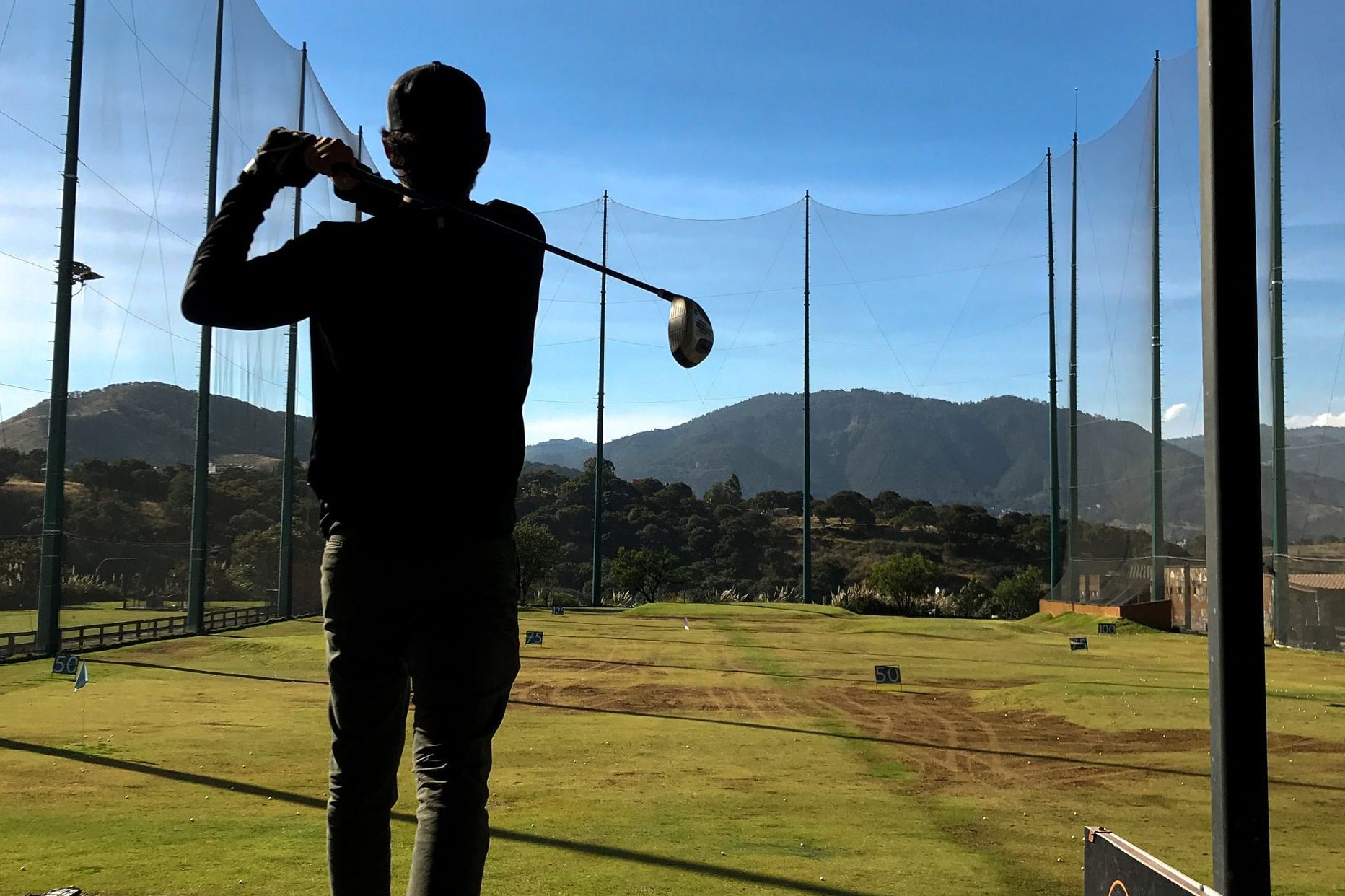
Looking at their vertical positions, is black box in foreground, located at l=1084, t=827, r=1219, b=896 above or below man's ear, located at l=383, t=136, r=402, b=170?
below

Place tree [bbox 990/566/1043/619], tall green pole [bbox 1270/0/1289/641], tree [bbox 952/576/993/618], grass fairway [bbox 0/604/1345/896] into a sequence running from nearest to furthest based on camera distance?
1. grass fairway [bbox 0/604/1345/896]
2. tall green pole [bbox 1270/0/1289/641]
3. tree [bbox 952/576/993/618]
4. tree [bbox 990/566/1043/619]

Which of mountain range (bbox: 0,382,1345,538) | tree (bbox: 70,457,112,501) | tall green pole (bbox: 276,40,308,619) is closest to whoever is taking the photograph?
tree (bbox: 70,457,112,501)

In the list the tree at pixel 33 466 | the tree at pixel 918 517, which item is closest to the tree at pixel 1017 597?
the tree at pixel 918 517

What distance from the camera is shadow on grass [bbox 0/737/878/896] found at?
3.12m

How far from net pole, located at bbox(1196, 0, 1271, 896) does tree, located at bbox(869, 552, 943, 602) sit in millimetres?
27826

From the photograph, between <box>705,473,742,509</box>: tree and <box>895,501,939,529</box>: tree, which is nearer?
<box>705,473,742,509</box>: tree

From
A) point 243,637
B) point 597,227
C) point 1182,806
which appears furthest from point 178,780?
point 597,227

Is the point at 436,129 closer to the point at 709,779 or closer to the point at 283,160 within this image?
the point at 283,160

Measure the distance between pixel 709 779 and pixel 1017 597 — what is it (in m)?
30.3

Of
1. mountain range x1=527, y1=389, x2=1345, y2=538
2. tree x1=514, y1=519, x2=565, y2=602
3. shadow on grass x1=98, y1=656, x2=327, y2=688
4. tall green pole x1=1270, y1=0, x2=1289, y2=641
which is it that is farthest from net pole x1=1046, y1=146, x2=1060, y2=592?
mountain range x1=527, y1=389, x2=1345, y2=538

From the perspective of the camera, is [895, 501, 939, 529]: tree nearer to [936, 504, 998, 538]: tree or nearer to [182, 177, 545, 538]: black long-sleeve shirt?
→ [936, 504, 998, 538]: tree

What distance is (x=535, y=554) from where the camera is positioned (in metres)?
29.5

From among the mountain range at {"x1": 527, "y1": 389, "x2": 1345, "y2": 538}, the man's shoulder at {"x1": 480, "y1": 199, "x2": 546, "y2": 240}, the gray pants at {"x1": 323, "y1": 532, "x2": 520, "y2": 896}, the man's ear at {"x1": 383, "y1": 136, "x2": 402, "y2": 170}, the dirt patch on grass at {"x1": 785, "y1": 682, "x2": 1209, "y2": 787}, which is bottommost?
the dirt patch on grass at {"x1": 785, "y1": 682, "x2": 1209, "y2": 787}

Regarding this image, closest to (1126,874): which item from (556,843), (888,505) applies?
(556,843)
